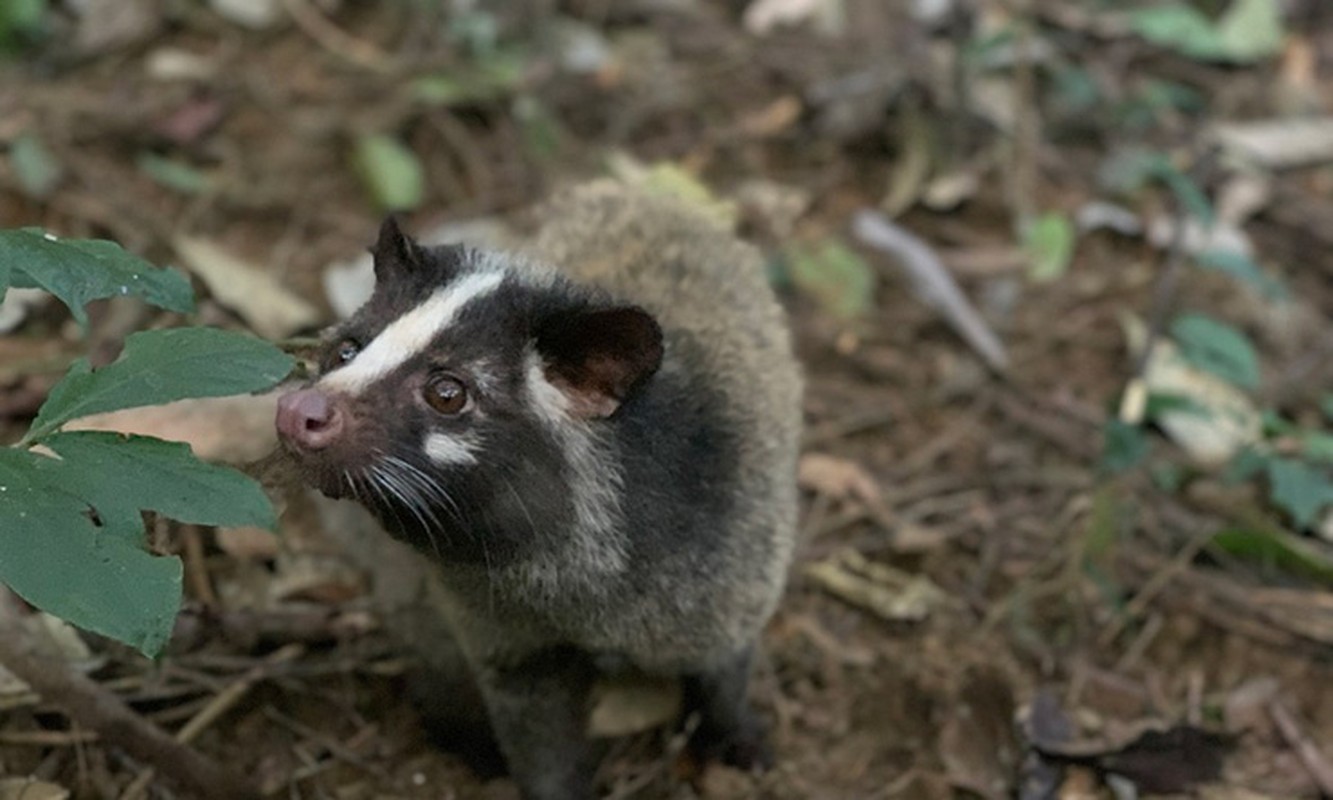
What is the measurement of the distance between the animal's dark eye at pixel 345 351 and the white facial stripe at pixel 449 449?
0.33 m

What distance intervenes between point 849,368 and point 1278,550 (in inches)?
76.3

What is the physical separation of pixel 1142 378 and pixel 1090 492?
49cm

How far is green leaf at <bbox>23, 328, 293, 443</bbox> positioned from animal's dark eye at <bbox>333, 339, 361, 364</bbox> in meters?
0.53

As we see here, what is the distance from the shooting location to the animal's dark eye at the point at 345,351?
3.61m

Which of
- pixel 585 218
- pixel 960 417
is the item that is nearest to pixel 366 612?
pixel 585 218

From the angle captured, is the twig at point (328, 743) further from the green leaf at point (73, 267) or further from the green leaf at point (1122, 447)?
the green leaf at point (1122, 447)

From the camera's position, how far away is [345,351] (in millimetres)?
3627

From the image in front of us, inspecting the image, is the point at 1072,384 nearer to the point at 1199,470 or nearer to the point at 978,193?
the point at 1199,470

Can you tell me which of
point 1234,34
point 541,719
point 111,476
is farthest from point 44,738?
point 1234,34

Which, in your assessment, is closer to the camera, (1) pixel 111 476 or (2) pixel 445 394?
(1) pixel 111 476

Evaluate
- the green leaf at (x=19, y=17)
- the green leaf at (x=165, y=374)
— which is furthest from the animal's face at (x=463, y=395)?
the green leaf at (x=19, y=17)

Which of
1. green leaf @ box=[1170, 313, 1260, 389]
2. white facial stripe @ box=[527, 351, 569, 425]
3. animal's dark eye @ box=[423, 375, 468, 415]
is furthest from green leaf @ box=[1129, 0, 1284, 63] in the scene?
animal's dark eye @ box=[423, 375, 468, 415]

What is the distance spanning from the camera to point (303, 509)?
522 cm

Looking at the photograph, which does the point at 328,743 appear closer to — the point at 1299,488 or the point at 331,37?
the point at 1299,488
